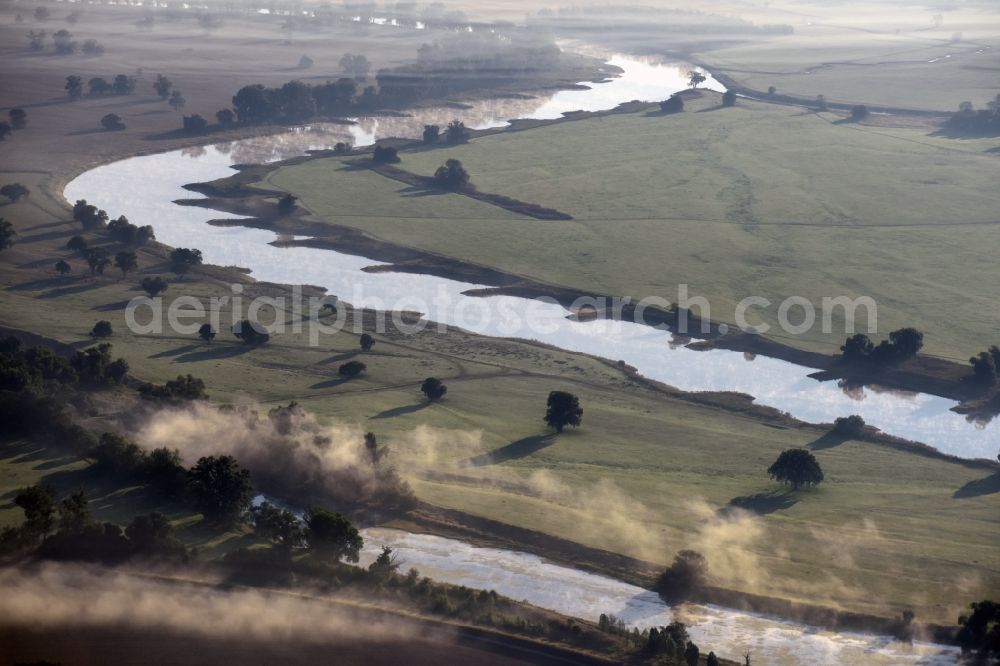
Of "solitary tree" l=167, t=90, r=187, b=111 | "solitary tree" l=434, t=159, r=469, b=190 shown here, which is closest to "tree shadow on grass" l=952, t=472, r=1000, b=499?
"solitary tree" l=434, t=159, r=469, b=190

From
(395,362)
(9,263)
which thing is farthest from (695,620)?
(9,263)

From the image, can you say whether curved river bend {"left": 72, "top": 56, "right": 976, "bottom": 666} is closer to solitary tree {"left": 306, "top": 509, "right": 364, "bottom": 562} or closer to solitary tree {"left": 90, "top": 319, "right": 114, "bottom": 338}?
solitary tree {"left": 306, "top": 509, "right": 364, "bottom": 562}

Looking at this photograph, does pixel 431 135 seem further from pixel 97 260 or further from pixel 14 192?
pixel 97 260

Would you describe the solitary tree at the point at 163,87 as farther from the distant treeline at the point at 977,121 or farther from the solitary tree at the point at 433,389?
the solitary tree at the point at 433,389

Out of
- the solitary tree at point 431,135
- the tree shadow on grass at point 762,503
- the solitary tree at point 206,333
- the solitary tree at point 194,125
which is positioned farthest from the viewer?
the solitary tree at point 194,125

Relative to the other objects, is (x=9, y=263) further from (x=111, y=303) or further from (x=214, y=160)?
(x=214, y=160)

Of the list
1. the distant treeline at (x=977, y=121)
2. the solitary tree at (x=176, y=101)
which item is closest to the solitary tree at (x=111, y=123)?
the solitary tree at (x=176, y=101)
